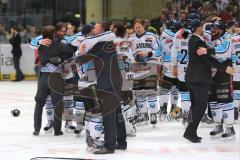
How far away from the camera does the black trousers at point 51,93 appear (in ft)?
29.6

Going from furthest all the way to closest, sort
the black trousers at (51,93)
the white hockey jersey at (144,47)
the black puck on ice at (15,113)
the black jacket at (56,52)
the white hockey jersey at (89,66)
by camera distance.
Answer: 1. the black puck on ice at (15,113)
2. the white hockey jersey at (144,47)
3. the black trousers at (51,93)
4. the black jacket at (56,52)
5. the white hockey jersey at (89,66)

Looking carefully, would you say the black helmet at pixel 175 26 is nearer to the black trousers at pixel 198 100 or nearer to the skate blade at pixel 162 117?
the skate blade at pixel 162 117

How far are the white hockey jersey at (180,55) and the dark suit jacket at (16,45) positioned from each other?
9863mm

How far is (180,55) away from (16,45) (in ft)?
32.8

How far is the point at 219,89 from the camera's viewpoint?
858cm

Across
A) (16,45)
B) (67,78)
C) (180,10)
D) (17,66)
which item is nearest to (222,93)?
(67,78)

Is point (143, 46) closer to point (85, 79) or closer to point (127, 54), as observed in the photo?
point (127, 54)

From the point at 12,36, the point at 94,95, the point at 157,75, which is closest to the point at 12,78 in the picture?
the point at 12,36

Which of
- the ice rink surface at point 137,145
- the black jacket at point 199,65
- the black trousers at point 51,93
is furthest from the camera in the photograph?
the black trousers at point 51,93

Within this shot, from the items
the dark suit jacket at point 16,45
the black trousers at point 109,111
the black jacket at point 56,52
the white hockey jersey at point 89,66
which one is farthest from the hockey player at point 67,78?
the dark suit jacket at point 16,45

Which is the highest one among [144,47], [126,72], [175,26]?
[175,26]

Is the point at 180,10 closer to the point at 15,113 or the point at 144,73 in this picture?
the point at 15,113

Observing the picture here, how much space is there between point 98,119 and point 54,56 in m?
1.58

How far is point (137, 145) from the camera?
8289 millimetres
